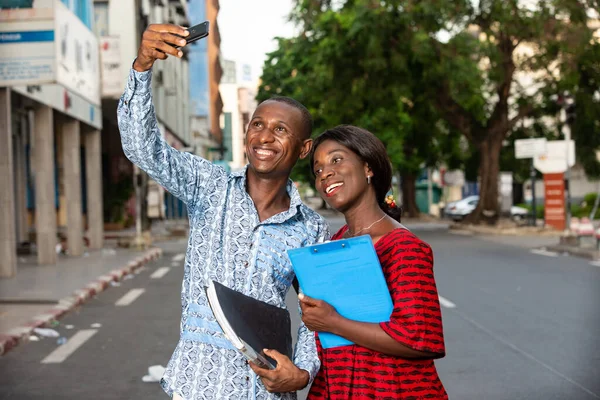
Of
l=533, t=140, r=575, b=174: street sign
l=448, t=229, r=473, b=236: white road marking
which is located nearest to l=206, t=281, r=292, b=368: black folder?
l=533, t=140, r=575, b=174: street sign

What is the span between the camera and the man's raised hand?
254 centimetres

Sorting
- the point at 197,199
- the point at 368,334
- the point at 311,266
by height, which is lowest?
the point at 368,334

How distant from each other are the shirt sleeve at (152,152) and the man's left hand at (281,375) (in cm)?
65

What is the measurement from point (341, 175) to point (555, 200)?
93.2 feet

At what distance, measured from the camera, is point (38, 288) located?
13055 millimetres

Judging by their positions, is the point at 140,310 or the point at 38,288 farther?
the point at 38,288

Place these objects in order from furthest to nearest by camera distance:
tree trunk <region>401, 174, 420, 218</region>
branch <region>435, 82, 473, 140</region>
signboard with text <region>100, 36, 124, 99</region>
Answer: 1. tree trunk <region>401, 174, 420, 218</region>
2. branch <region>435, 82, 473, 140</region>
3. signboard with text <region>100, 36, 124, 99</region>

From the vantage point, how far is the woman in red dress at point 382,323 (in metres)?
2.49

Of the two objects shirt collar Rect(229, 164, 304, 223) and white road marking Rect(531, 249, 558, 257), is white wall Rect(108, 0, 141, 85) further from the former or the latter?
shirt collar Rect(229, 164, 304, 223)

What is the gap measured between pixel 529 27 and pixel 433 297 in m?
27.0

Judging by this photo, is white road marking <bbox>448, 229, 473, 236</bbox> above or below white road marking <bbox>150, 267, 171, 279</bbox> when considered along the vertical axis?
below

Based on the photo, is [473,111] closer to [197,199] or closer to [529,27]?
[529,27]

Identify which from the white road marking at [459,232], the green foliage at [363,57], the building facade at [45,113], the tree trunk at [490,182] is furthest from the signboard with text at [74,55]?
the tree trunk at [490,182]

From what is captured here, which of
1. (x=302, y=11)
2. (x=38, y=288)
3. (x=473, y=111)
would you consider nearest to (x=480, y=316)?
(x=38, y=288)
